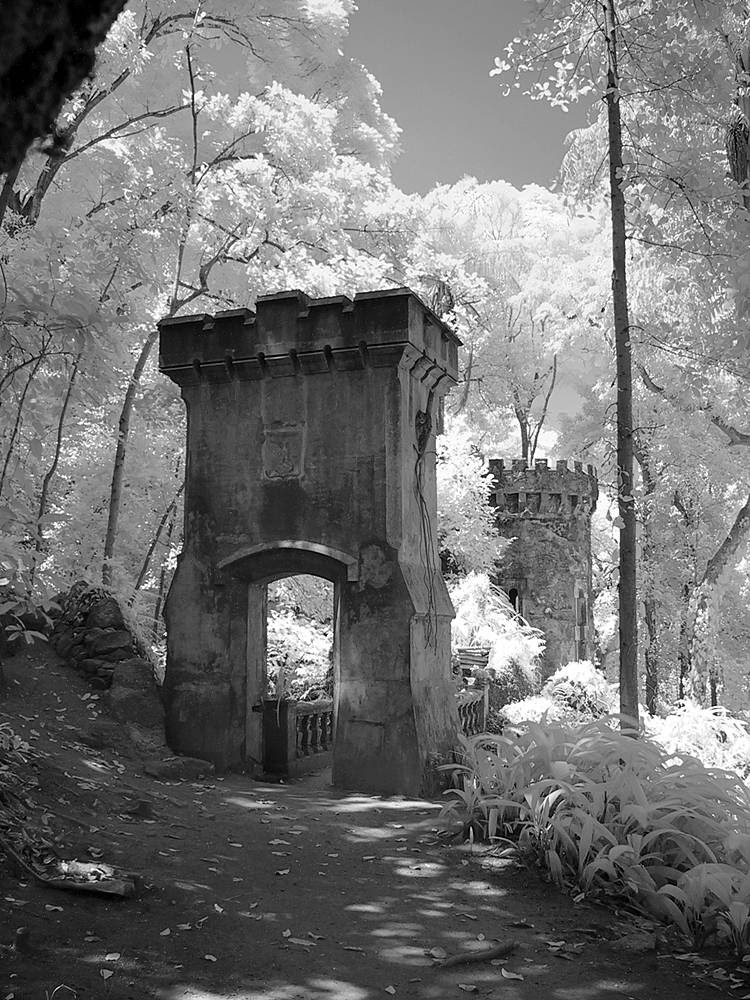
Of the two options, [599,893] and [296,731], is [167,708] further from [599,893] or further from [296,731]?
[599,893]

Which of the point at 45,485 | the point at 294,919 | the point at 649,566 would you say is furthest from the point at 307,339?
the point at 649,566

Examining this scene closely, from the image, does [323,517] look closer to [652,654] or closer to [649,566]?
[652,654]

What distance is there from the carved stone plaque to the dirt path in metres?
3.93

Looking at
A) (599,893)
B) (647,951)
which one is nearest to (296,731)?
(599,893)

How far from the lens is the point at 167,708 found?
1060cm

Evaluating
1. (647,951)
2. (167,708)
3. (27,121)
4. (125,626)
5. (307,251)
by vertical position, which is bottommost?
(647,951)

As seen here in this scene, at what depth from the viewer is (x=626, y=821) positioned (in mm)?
6355

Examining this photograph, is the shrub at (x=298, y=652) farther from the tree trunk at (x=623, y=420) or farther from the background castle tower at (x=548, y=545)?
the background castle tower at (x=548, y=545)

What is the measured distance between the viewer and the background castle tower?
28.9 m

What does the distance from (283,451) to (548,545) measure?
20.3m

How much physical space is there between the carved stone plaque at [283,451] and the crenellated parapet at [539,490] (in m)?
19.6

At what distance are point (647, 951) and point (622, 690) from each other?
15.1 ft

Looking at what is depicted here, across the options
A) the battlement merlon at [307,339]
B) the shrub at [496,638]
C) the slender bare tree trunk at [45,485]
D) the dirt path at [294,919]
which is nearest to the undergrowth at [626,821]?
the dirt path at [294,919]

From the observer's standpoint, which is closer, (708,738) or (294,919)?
(294,919)
